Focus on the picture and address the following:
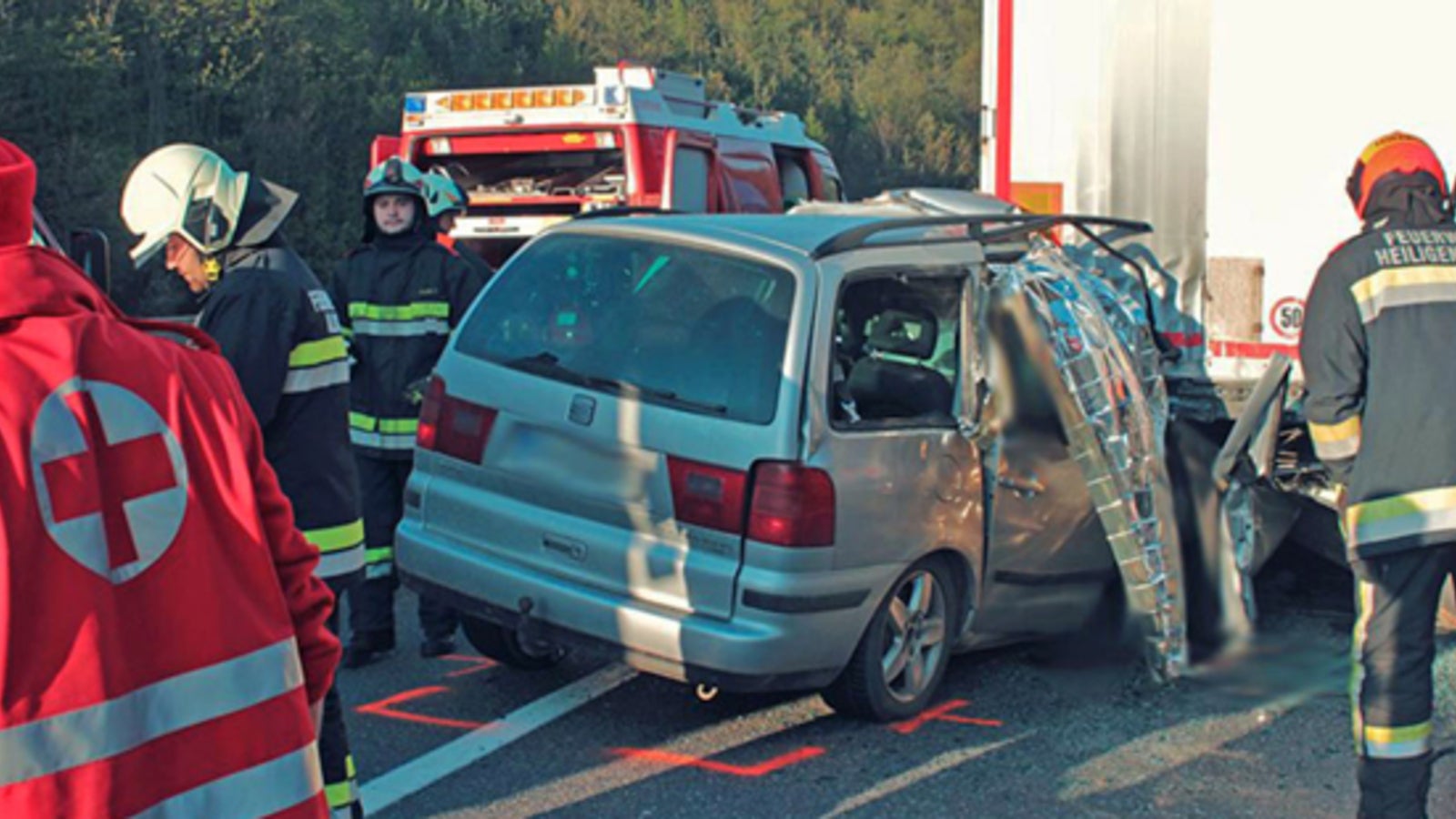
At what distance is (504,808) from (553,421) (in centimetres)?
124

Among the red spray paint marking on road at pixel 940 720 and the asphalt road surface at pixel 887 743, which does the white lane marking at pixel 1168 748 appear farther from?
the red spray paint marking on road at pixel 940 720

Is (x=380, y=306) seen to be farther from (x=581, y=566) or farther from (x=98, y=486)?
(x=98, y=486)

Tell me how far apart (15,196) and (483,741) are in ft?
11.7

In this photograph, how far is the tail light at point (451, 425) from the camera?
5.53m

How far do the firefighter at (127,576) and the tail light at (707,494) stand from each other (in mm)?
2888

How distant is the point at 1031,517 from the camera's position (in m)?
5.83

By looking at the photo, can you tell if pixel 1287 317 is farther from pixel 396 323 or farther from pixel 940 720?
pixel 396 323

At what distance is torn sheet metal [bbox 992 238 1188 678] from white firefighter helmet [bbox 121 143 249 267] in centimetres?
266

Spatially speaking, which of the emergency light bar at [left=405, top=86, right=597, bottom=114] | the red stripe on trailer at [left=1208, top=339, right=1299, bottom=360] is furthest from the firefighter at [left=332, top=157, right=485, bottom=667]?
the emergency light bar at [left=405, top=86, right=597, bottom=114]

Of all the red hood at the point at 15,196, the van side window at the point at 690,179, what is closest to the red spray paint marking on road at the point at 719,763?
the red hood at the point at 15,196

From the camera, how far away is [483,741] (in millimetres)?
5301

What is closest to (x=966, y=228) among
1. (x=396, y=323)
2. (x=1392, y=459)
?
(x=1392, y=459)

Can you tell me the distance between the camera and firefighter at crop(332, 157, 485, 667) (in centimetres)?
634

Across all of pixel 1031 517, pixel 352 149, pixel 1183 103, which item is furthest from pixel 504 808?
pixel 352 149
